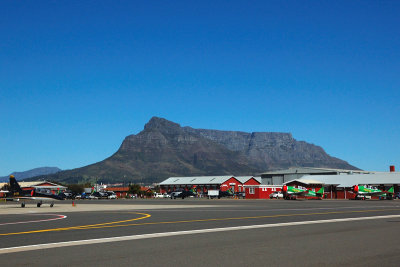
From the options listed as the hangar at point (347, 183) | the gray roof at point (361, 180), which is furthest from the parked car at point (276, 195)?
the gray roof at point (361, 180)

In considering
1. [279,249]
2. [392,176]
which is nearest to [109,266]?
[279,249]

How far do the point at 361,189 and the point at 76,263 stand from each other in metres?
83.6

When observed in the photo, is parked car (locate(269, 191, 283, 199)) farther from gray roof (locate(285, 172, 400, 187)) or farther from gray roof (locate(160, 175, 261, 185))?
gray roof (locate(160, 175, 261, 185))

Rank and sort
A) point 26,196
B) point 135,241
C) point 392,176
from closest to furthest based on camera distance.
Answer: point 135,241 → point 26,196 → point 392,176

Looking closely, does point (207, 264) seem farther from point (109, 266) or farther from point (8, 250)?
point (8, 250)

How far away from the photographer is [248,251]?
44.9ft

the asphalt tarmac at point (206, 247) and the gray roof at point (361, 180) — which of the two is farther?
the gray roof at point (361, 180)

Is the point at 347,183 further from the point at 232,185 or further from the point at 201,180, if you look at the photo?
the point at 201,180

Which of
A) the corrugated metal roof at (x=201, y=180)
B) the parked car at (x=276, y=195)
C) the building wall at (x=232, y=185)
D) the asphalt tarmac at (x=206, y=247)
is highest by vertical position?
the corrugated metal roof at (x=201, y=180)

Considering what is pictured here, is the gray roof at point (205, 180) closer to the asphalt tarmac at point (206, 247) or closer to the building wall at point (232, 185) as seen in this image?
the building wall at point (232, 185)

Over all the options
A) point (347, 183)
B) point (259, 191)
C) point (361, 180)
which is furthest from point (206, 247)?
point (361, 180)

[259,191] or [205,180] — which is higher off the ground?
[205,180]

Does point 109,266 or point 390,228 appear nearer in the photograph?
point 109,266

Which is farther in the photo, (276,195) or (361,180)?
(361,180)
